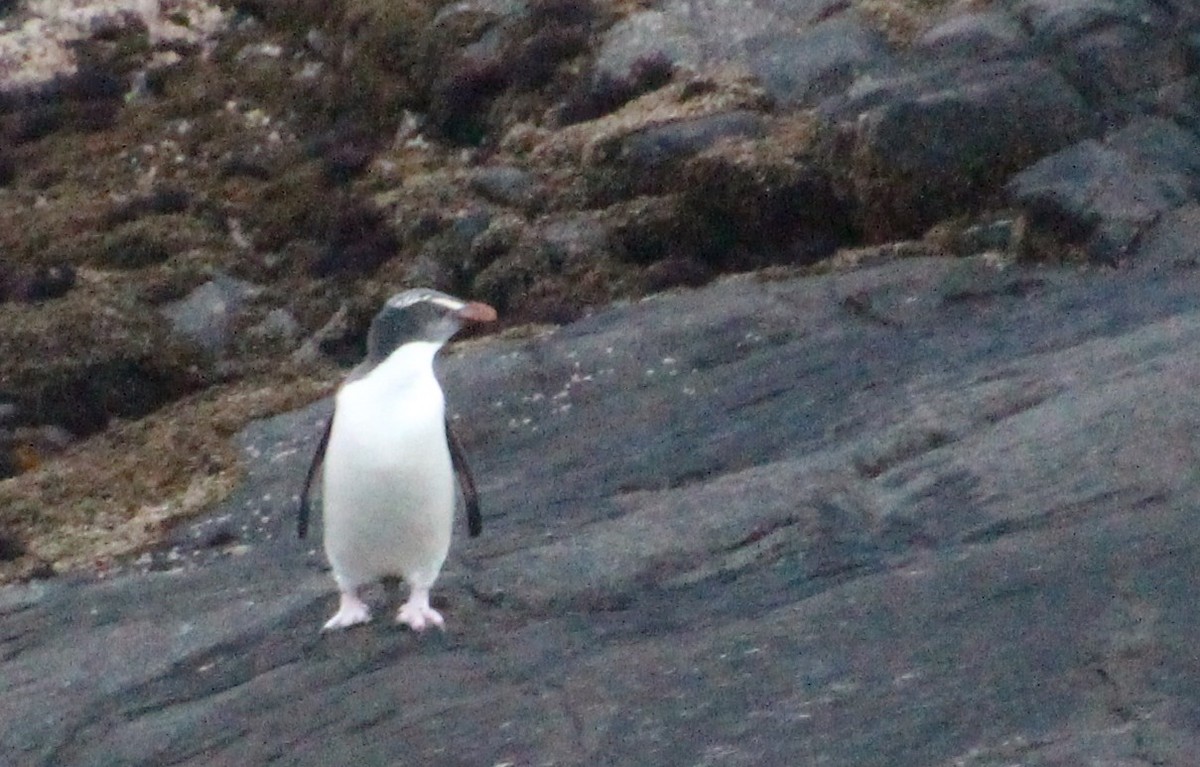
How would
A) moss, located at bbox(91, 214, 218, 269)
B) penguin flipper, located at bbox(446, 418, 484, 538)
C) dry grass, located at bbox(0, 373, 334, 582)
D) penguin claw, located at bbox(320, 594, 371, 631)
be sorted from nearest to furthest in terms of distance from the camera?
penguin claw, located at bbox(320, 594, 371, 631) → penguin flipper, located at bbox(446, 418, 484, 538) → dry grass, located at bbox(0, 373, 334, 582) → moss, located at bbox(91, 214, 218, 269)

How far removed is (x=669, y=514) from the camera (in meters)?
11.9

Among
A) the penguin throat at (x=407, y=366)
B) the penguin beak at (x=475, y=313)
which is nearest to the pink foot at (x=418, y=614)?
the penguin throat at (x=407, y=366)

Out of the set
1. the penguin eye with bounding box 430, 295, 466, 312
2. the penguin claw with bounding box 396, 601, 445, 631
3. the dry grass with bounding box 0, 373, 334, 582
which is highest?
the penguin eye with bounding box 430, 295, 466, 312

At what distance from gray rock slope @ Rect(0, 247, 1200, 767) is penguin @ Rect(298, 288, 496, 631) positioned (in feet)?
1.04

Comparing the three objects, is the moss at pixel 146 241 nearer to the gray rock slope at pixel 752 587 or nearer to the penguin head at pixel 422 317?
the gray rock slope at pixel 752 587

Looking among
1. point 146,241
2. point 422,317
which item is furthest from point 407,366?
point 146,241

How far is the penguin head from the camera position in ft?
31.7

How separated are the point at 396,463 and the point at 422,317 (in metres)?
0.76

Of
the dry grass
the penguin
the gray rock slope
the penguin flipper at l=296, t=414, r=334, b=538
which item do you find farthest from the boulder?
the penguin

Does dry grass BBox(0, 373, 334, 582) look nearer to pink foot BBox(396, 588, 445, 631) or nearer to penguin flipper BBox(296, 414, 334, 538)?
penguin flipper BBox(296, 414, 334, 538)

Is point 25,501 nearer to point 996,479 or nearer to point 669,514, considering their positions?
point 669,514

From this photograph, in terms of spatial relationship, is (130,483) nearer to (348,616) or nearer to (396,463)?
(348,616)

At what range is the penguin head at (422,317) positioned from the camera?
965 cm

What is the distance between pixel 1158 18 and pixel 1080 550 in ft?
34.1
